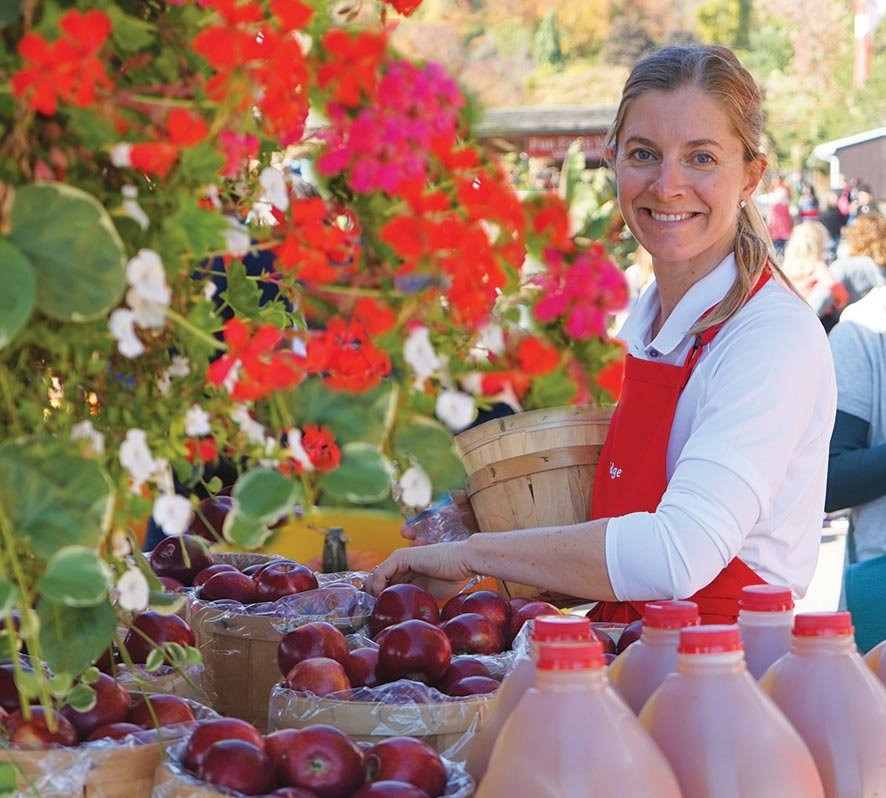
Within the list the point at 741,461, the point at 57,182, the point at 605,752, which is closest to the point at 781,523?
the point at 741,461

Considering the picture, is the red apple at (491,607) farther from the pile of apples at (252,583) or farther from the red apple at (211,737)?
the red apple at (211,737)

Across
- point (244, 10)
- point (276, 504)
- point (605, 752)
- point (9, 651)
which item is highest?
point (244, 10)

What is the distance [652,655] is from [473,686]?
39cm

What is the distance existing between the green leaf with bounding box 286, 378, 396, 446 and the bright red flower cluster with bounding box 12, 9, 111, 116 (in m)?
0.28

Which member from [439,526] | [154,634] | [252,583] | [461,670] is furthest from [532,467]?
[154,634]

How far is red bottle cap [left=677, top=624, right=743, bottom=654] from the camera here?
1.08 m

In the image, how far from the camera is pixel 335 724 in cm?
148

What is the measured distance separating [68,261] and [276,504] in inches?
9.2

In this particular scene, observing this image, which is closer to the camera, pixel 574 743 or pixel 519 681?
pixel 574 743

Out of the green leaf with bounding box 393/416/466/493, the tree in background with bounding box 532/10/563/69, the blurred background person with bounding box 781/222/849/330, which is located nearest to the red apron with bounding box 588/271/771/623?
the green leaf with bounding box 393/416/466/493

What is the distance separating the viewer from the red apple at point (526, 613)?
186 cm

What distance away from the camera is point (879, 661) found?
Answer: 1.33 m

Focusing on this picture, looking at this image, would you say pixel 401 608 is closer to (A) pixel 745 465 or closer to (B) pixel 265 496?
(A) pixel 745 465

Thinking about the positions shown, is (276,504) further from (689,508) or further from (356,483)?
(689,508)
